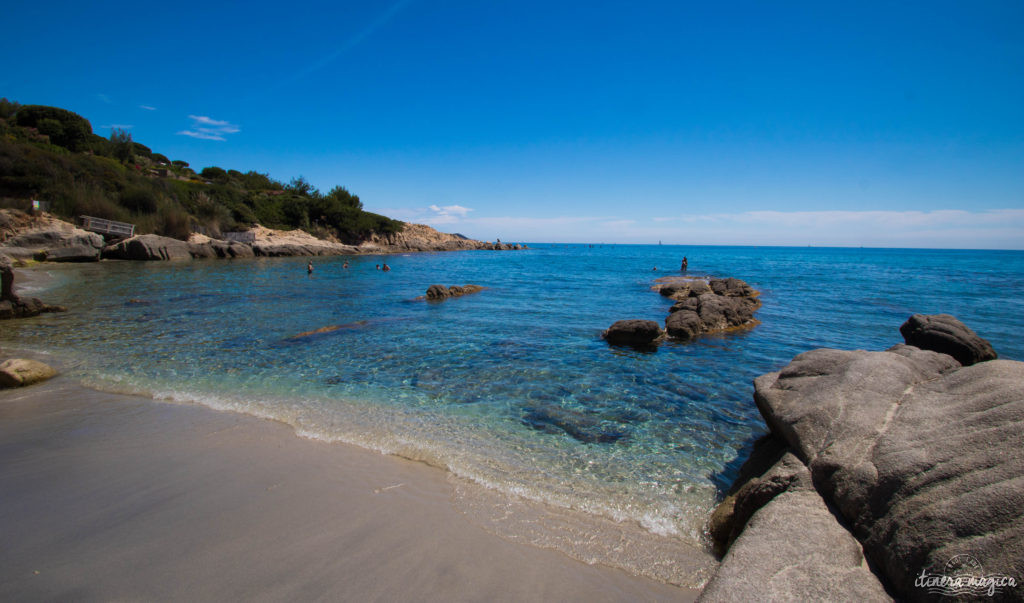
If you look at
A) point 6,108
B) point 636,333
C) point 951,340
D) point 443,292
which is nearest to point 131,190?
point 6,108

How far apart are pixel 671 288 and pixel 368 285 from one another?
63.1 feet

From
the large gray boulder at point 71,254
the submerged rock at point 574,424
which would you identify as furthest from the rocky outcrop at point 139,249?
the submerged rock at point 574,424

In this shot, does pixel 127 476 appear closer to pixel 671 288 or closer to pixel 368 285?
pixel 368 285

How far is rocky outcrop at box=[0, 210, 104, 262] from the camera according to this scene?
28328mm

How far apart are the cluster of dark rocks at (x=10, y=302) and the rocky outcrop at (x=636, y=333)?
60.6 feet

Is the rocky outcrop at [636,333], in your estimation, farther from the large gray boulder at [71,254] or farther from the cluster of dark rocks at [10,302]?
the large gray boulder at [71,254]

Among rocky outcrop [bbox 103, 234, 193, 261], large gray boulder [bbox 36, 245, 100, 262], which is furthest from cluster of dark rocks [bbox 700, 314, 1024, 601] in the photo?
rocky outcrop [bbox 103, 234, 193, 261]

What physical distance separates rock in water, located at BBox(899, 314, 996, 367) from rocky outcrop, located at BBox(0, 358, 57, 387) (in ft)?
56.4

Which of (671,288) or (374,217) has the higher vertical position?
(374,217)

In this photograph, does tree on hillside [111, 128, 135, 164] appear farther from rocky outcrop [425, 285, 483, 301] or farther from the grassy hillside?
rocky outcrop [425, 285, 483, 301]

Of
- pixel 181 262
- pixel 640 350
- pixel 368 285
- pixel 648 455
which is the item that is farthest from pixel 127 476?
pixel 181 262

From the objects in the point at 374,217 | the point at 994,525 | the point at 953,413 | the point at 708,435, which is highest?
the point at 374,217

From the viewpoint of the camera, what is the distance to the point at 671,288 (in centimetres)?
2458

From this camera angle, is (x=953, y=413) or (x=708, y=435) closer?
(x=953, y=413)
